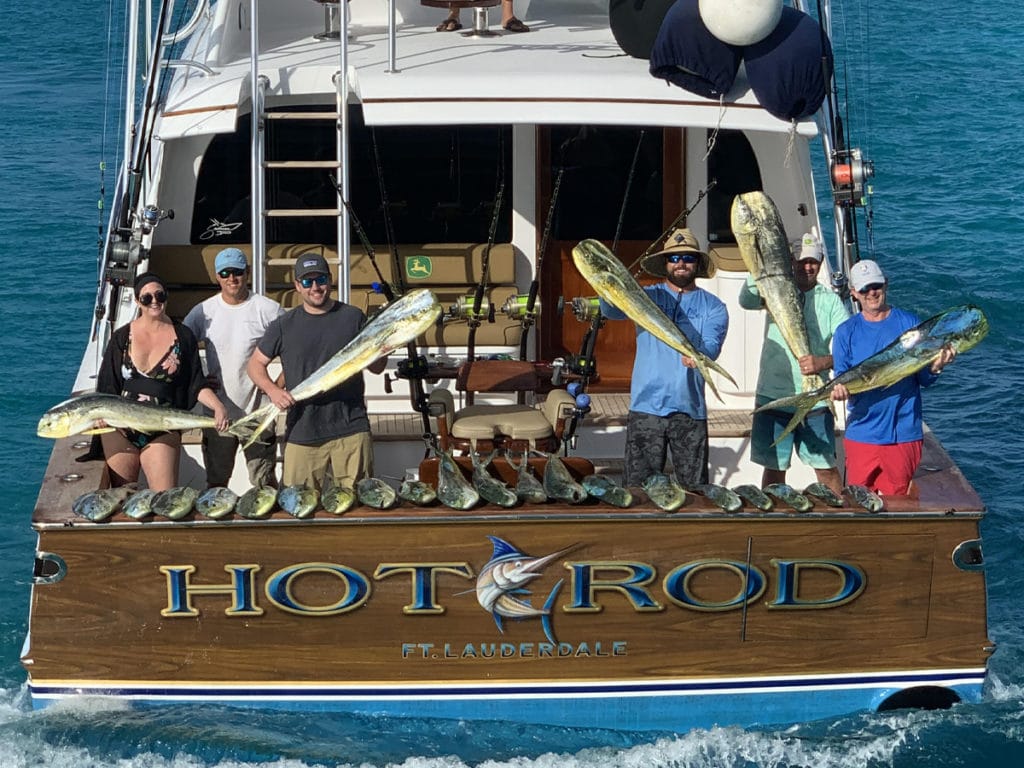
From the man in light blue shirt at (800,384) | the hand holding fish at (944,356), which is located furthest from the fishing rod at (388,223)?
the hand holding fish at (944,356)

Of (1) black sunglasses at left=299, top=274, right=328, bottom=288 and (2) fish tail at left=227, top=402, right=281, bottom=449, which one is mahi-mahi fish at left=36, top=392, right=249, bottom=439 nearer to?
(2) fish tail at left=227, top=402, right=281, bottom=449

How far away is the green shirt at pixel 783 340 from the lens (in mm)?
7191

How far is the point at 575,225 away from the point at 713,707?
3313mm

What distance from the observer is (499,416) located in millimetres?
7559

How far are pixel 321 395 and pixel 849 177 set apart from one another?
9.26 ft

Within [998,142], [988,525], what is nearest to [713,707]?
[988,525]

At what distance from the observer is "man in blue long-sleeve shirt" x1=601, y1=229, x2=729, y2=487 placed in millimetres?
6961

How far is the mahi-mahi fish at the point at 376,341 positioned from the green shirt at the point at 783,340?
1538 mm

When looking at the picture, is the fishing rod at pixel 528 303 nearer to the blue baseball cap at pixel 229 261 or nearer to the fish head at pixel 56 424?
the blue baseball cap at pixel 229 261

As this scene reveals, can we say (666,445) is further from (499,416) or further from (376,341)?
(376,341)

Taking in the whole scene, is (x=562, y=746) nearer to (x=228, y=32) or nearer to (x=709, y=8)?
(x=709, y=8)

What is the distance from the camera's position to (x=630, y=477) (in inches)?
283

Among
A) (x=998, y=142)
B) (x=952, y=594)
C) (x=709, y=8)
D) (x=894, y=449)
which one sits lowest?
(x=998, y=142)

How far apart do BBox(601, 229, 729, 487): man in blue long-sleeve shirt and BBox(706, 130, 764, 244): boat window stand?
6.63 feet
